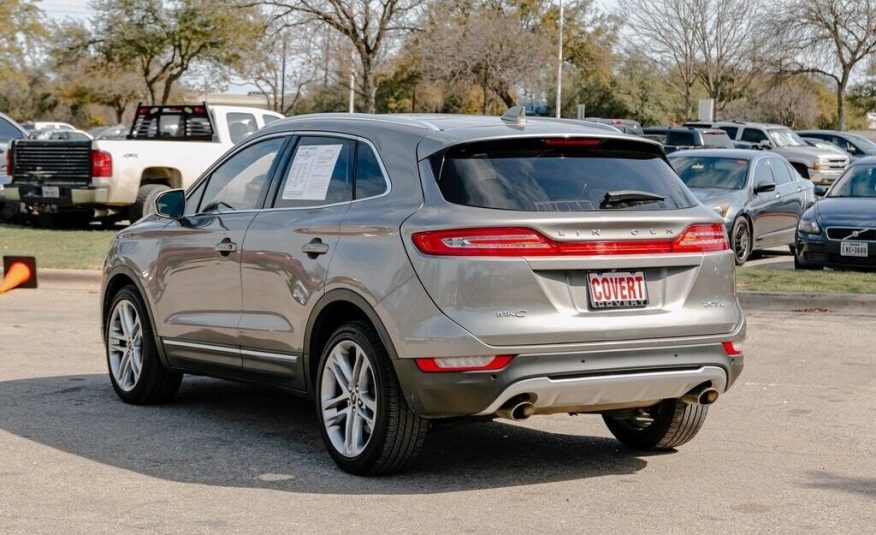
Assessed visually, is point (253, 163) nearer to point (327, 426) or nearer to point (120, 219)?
point (327, 426)

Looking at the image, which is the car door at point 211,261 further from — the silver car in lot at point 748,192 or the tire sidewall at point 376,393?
the silver car in lot at point 748,192

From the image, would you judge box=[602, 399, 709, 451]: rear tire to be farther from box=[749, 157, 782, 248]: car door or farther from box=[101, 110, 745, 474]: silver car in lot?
box=[749, 157, 782, 248]: car door

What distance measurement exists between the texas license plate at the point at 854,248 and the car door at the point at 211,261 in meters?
10.4

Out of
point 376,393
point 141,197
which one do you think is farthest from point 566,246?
point 141,197

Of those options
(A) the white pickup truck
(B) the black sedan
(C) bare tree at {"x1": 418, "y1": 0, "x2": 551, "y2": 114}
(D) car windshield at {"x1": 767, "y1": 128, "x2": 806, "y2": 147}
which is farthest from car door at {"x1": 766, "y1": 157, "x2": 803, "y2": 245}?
(C) bare tree at {"x1": 418, "y1": 0, "x2": 551, "y2": 114}

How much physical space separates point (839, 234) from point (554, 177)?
1105 centimetres

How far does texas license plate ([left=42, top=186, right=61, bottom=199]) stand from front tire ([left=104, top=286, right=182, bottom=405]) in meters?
12.8

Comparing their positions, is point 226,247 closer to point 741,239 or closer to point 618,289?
point 618,289

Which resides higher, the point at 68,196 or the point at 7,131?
the point at 7,131

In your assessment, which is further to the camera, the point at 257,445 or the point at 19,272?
the point at 19,272

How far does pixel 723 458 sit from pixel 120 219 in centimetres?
1725

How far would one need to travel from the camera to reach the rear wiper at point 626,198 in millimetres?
6168

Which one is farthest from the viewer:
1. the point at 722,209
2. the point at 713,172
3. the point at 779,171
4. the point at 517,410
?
the point at 779,171

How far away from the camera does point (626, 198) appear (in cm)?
621
